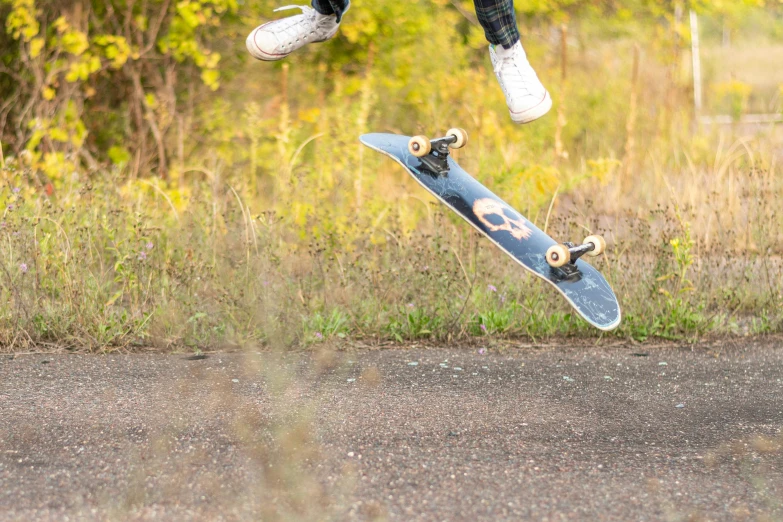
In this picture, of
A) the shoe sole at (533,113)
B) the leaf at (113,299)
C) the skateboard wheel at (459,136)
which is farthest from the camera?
the leaf at (113,299)

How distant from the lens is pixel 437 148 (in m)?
3.83

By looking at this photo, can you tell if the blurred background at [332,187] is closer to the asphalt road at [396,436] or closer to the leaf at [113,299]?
the leaf at [113,299]

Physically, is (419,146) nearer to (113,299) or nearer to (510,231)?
(510,231)

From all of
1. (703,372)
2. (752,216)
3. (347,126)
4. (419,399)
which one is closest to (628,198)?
(752,216)

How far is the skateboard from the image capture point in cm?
337

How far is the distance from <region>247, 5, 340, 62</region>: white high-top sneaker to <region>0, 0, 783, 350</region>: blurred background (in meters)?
0.91

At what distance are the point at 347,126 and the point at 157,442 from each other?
3951 mm

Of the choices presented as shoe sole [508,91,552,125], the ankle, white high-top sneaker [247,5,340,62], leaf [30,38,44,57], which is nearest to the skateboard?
shoe sole [508,91,552,125]

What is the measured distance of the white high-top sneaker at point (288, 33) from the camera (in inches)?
146

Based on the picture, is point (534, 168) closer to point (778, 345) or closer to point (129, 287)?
point (778, 345)

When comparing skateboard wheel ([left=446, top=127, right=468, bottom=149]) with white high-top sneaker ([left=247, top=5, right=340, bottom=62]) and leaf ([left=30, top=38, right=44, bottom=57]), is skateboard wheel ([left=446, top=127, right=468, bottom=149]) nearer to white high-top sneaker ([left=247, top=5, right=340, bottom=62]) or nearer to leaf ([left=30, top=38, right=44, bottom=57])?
white high-top sneaker ([left=247, top=5, right=340, bottom=62])

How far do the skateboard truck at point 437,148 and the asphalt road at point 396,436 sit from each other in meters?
0.88

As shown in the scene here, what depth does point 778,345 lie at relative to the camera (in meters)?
4.14

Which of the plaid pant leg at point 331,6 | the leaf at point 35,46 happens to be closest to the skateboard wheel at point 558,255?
the plaid pant leg at point 331,6
